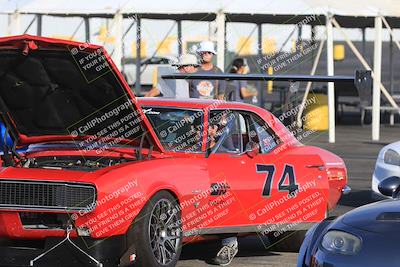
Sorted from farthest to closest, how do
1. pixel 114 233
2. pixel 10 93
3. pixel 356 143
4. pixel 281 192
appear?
pixel 356 143 < pixel 281 192 < pixel 10 93 < pixel 114 233

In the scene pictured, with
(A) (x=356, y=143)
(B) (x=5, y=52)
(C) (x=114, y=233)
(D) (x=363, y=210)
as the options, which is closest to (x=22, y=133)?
(B) (x=5, y=52)

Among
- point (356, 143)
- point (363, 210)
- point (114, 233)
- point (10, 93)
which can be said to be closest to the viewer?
point (363, 210)

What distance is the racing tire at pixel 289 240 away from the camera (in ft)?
26.7

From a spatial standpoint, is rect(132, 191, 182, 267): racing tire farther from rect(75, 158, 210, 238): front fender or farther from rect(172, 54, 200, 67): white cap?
rect(172, 54, 200, 67): white cap

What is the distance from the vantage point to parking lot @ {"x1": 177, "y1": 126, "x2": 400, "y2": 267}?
783cm

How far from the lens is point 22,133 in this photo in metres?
7.48

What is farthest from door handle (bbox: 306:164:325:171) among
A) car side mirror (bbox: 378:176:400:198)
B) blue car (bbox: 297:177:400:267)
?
blue car (bbox: 297:177:400:267)

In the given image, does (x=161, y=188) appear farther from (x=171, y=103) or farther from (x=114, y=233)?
(x=171, y=103)

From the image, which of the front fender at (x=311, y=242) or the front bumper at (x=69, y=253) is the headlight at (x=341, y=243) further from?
the front bumper at (x=69, y=253)

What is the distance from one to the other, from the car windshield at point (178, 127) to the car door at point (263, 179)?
0.56ft

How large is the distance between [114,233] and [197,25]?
815 inches

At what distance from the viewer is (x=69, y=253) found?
20.6ft

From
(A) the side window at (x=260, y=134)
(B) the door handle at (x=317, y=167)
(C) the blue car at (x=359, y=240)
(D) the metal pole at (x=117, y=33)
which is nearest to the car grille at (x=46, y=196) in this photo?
(C) the blue car at (x=359, y=240)

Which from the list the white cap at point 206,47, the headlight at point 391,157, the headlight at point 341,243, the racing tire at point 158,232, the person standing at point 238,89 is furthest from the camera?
the person standing at point 238,89
